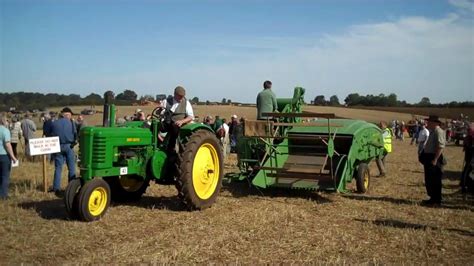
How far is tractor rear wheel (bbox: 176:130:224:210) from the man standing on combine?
214cm

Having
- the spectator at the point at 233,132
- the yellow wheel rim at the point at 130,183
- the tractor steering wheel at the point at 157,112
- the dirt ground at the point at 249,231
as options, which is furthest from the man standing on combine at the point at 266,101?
the spectator at the point at 233,132

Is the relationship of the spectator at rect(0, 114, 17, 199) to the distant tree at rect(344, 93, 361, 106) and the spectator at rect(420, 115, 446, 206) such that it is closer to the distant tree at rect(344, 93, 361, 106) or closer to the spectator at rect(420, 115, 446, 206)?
the spectator at rect(420, 115, 446, 206)

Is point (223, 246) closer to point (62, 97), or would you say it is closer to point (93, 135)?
point (93, 135)

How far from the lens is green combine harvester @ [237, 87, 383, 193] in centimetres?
789

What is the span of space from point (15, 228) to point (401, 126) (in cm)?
3222

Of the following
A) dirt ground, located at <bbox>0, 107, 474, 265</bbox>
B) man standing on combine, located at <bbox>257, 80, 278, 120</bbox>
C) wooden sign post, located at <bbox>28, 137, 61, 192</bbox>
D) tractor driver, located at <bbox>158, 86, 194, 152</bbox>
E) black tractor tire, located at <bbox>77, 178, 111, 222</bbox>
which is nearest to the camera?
dirt ground, located at <bbox>0, 107, 474, 265</bbox>

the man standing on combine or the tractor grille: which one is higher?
the man standing on combine

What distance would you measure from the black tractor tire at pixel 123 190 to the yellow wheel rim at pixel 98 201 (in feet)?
3.08

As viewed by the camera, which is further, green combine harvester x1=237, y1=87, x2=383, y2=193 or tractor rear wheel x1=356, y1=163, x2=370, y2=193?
tractor rear wheel x1=356, y1=163, x2=370, y2=193

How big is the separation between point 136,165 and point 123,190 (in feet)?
2.72

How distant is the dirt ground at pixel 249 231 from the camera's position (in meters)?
4.66

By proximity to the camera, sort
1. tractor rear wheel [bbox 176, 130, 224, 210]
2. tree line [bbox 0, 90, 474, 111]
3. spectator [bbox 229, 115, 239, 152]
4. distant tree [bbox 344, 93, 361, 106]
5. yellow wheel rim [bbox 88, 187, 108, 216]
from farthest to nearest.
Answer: distant tree [bbox 344, 93, 361, 106] → tree line [bbox 0, 90, 474, 111] → spectator [bbox 229, 115, 239, 152] → tractor rear wheel [bbox 176, 130, 224, 210] → yellow wheel rim [bbox 88, 187, 108, 216]

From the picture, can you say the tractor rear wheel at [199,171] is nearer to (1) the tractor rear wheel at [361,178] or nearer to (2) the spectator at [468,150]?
(1) the tractor rear wheel at [361,178]

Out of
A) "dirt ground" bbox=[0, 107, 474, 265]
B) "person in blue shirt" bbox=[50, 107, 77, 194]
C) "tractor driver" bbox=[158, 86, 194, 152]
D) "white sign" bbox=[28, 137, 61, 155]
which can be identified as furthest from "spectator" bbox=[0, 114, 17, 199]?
"tractor driver" bbox=[158, 86, 194, 152]
